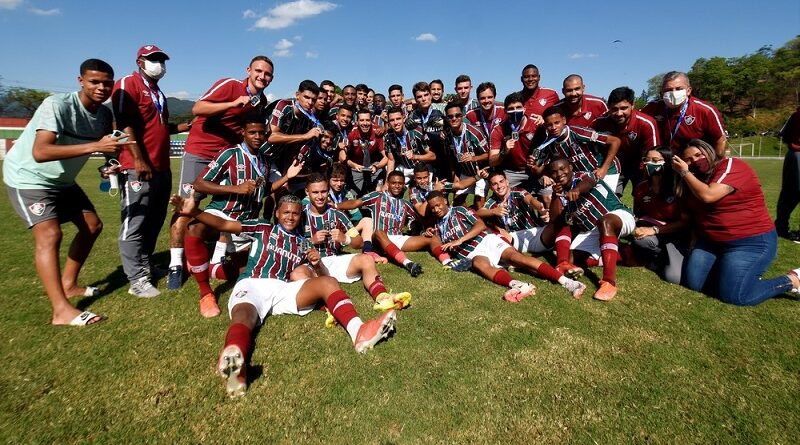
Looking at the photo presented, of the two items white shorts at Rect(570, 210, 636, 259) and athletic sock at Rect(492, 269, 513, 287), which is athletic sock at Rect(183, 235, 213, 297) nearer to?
athletic sock at Rect(492, 269, 513, 287)

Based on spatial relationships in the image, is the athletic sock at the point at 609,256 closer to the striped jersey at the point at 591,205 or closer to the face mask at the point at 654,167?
the striped jersey at the point at 591,205

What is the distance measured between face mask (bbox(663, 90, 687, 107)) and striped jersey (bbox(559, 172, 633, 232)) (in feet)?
4.32

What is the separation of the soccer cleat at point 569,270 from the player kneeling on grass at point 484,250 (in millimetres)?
127

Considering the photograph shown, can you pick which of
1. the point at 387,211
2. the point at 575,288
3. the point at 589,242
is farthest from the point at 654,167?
the point at 387,211

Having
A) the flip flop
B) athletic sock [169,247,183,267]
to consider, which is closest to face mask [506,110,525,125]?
athletic sock [169,247,183,267]

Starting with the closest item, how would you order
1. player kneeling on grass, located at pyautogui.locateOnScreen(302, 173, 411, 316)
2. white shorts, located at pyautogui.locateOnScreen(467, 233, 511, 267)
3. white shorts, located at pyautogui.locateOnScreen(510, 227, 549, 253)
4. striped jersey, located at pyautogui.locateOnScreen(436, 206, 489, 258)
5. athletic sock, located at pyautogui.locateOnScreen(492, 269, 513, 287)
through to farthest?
player kneeling on grass, located at pyautogui.locateOnScreen(302, 173, 411, 316) < athletic sock, located at pyautogui.locateOnScreen(492, 269, 513, 287) < white shorts, located at pyautogui.locateOnScreen(467, 233, 511, 267) < striped jersey, located at pyautogui.locateOnScreen(436, 206, 489, 258) < white shorts, located at pyautogui.locateOnScreen(510, 227, 549, 253)

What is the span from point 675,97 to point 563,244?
2313mm

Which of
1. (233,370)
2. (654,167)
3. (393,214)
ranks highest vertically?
(654,167)

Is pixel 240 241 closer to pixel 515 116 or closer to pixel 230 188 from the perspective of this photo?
pixel 230 188

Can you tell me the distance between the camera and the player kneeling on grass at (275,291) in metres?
3.05

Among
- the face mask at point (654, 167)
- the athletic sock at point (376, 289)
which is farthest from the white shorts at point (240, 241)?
the face mask at point (654, 167)

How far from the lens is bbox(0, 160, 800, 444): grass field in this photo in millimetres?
2420

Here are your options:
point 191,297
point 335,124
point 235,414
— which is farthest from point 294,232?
point 335,124

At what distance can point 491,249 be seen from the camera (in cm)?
536
